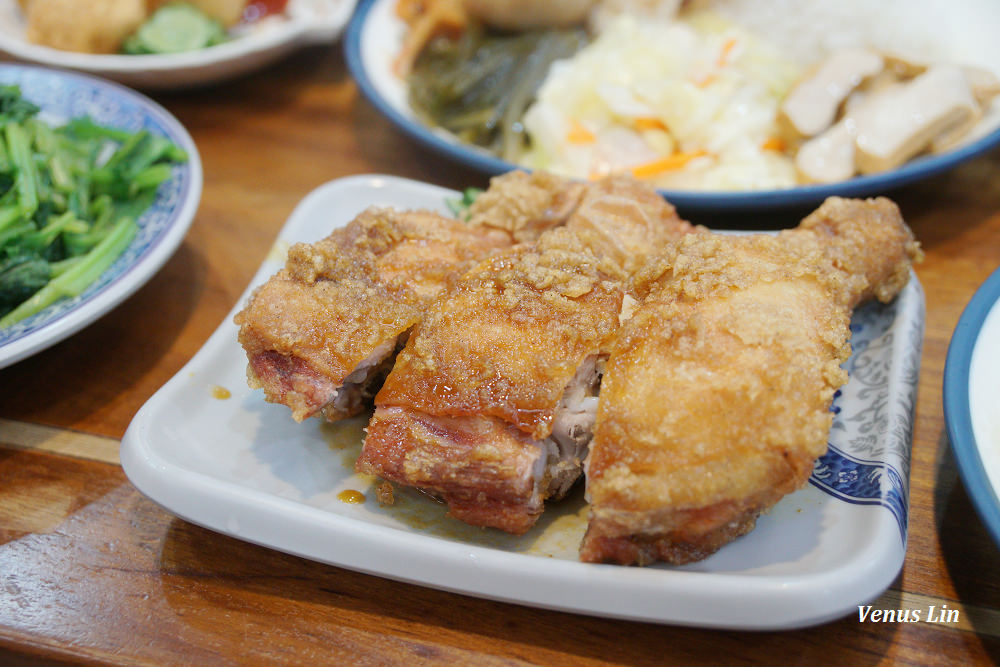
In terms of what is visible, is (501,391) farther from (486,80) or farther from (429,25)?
(429,25)

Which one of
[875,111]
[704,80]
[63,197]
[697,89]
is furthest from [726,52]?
[63,197]

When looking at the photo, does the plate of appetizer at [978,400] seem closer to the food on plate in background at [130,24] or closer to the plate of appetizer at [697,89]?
the plate of appetizer at [697,89]

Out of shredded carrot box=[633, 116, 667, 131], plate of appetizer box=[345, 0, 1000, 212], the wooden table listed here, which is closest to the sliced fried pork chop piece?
the wooden table

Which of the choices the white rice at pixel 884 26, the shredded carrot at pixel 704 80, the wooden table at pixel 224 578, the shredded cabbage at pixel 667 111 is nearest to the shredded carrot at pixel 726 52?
the shredded cabbage at pixel 667 111

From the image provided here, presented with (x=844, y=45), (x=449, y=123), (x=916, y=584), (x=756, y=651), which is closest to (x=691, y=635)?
(x=756, y=651)

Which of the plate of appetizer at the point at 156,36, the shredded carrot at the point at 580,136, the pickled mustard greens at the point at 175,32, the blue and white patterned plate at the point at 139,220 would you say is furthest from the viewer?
the pickled mustard greens at the point at 175,32

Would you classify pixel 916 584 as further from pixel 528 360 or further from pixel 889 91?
pixel 889 91

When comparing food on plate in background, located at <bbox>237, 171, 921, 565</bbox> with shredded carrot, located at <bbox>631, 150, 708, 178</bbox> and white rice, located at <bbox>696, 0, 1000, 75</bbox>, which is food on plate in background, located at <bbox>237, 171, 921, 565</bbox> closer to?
shredded carrot, located at <bbox>631, 150, 708, 178</bbox>
